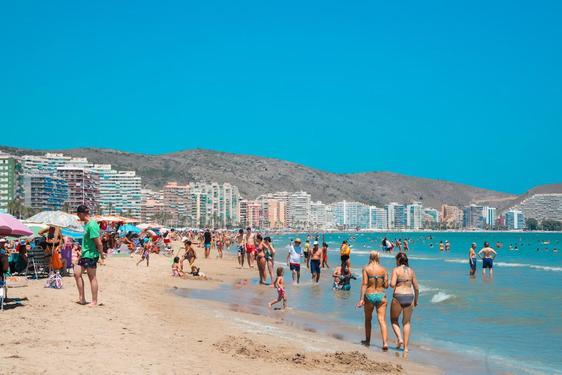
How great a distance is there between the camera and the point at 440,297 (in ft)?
56.0

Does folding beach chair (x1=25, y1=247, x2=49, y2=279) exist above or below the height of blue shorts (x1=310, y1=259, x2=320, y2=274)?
above

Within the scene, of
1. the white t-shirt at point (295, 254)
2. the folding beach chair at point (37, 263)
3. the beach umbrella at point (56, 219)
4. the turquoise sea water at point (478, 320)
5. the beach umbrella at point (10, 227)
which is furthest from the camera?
the beach umbrella at point (56, 219)

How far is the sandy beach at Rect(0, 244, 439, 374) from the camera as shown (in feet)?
21.4

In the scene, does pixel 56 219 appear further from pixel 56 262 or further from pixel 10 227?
pixel 10 227

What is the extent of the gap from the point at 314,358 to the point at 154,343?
6.40 ft

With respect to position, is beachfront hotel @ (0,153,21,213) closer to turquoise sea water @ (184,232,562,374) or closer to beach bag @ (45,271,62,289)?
turquoise sea water @ (184,232,562,374)

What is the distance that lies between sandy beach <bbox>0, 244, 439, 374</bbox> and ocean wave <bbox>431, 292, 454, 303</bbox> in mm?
5779

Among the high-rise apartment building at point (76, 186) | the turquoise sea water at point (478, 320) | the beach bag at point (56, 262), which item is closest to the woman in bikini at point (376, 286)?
the turquoise sea water at point (478, 320)

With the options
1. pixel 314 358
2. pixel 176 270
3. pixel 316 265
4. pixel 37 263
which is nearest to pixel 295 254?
pixel 316 265

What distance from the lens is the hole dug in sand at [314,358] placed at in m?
7.69

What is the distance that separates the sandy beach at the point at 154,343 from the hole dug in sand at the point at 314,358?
0.04ft

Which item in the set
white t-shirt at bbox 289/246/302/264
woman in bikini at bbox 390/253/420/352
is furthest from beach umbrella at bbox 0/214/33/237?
white t-shirt at bbox 289/246/302/264

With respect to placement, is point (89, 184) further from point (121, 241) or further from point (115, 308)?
point (115, 308)

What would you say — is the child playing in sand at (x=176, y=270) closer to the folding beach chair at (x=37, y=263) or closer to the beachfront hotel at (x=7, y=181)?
the folding beach chair at (x=37, y=263)
